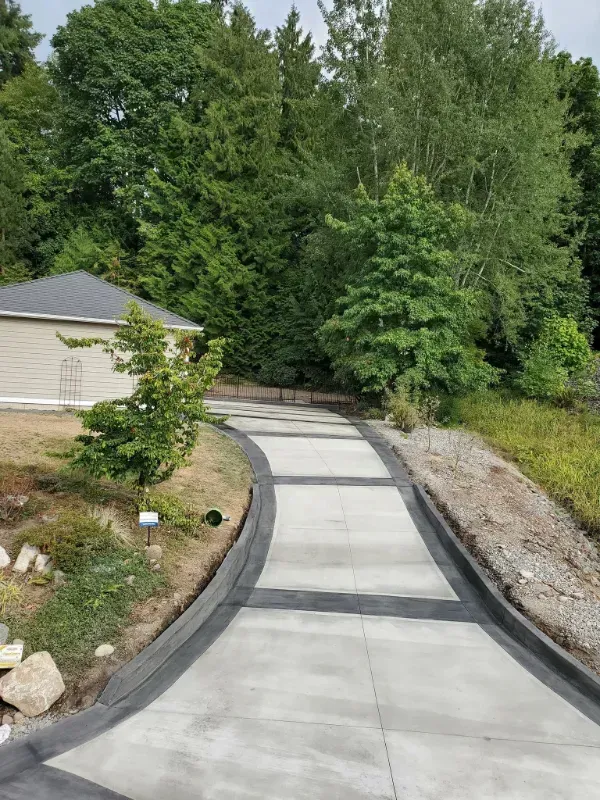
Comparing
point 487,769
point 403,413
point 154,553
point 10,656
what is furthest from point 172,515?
point 403,413

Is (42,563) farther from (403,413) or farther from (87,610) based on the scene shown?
(403,413)

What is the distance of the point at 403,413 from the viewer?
1249cm

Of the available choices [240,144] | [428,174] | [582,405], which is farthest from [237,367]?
[582,405]

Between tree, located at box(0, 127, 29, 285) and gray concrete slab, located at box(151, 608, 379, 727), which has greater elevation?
tree, located at box(0, 127, 29, 285)

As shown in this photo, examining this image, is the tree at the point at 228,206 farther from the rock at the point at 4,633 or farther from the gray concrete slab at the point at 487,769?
the gray concrete slab at the point at 487,769

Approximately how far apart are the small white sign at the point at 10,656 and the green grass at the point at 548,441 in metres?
7.41

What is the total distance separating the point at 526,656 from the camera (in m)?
4.18

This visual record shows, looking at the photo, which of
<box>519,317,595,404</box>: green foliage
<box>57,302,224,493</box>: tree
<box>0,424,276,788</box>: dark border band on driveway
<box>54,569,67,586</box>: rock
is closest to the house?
<box>57,302,224,493</box>: tree

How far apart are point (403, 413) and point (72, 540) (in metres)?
8.87

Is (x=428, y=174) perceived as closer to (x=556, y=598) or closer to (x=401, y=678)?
Answer: (x=556, y=598)

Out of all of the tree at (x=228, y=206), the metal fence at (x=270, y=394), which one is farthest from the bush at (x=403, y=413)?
the tree at (x=228, y=206)

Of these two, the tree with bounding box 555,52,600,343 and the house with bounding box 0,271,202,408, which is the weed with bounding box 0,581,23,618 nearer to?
the house with bounding box 0,271,202,408

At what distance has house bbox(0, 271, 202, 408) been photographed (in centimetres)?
1236

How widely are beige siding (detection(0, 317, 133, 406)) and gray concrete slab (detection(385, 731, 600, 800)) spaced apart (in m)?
11.4
